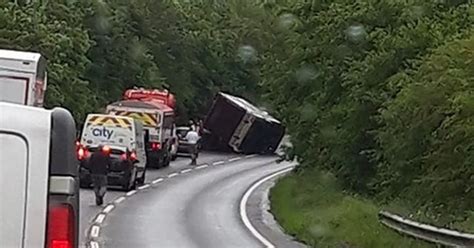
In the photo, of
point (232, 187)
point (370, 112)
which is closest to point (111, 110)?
point (232, 187)

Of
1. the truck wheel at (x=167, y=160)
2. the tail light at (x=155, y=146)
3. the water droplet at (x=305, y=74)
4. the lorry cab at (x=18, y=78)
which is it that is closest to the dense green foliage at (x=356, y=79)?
the water droplet at (x=305, y=74)

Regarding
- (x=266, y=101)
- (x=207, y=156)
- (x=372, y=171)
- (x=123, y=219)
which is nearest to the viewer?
(x=123, y=219)

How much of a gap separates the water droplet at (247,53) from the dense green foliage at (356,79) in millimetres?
17201

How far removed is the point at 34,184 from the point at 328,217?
66.3 ft

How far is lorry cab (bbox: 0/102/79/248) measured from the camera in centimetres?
434

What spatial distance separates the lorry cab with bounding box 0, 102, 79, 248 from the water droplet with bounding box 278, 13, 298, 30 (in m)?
33.0

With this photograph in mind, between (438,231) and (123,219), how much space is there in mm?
10087

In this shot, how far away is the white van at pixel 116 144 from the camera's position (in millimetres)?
34031

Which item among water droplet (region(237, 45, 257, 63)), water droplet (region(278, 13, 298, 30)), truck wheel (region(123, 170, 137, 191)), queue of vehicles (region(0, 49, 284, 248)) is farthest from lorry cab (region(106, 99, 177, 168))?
water droplet (region(237, 45, 257, 63))

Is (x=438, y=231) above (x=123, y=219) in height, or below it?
above

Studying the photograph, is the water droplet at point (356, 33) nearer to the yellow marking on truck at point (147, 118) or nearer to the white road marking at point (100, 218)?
the white road marking at point (100, 218)

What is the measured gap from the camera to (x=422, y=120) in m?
23.0

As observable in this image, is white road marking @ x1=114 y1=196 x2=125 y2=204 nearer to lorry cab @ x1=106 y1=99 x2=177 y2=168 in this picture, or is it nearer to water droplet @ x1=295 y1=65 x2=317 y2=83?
water droplet @ x1=295 y1=65 x2=317 y2=83

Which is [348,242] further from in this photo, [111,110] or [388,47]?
[111,110]
